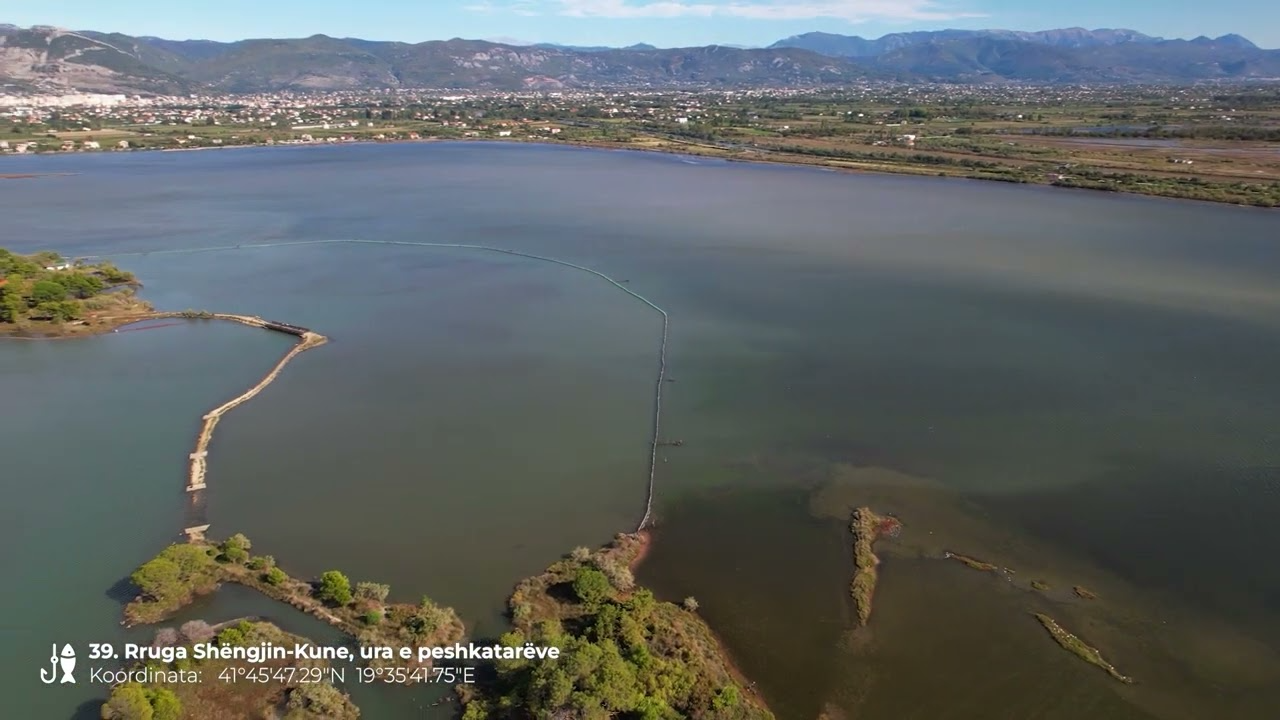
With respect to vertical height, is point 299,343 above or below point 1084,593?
above

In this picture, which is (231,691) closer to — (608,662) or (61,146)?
(608,662)

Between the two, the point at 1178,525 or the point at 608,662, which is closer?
the point at 608,662

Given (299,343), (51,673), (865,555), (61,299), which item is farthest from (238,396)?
(865,555)

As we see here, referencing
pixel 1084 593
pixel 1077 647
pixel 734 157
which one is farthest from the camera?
pixel 734 157

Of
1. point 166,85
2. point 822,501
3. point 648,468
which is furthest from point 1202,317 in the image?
point 166,85

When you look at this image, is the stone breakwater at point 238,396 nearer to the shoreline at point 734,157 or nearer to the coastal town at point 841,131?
the shoreline at point 734,157

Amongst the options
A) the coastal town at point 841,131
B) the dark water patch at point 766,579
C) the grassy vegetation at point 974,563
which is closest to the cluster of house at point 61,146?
the coastal town at point 841,131

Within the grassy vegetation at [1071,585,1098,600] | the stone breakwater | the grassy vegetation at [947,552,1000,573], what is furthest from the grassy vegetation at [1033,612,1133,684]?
the stone breakwater

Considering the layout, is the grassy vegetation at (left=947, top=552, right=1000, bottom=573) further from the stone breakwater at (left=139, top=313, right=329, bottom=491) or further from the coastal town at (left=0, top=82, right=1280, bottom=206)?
the coastal town at (left=0, top=82, right=1280, bottom=206)
